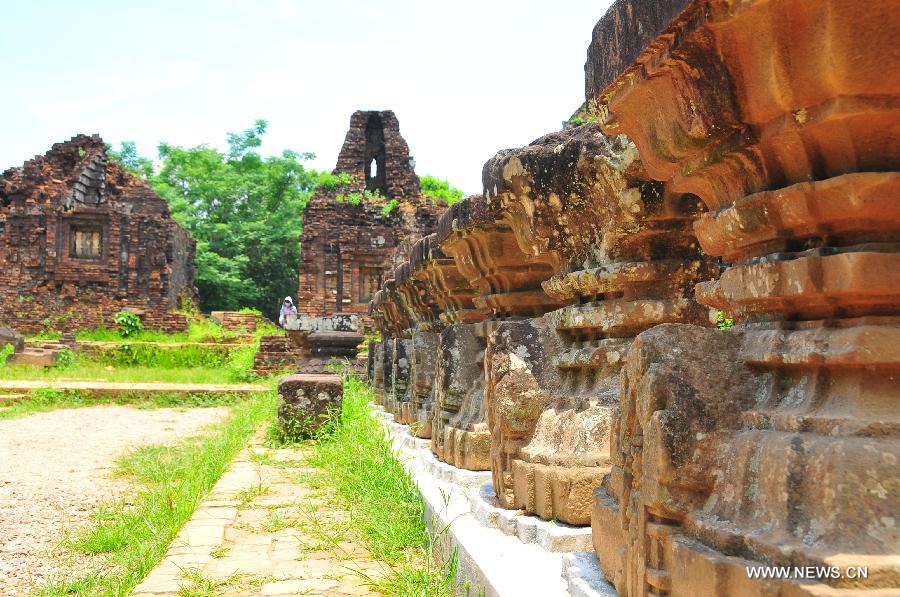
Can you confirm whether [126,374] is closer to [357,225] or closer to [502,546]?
[357,225]

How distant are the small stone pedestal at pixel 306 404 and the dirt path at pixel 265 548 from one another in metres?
1.54

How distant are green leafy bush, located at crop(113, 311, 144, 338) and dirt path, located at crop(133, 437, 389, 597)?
20.2 meters

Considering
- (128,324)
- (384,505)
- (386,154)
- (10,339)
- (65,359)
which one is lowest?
(384,505)

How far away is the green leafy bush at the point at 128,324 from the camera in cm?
2355

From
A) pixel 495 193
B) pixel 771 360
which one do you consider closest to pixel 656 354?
pixel 771 360

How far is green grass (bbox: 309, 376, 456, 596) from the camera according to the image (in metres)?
2.79

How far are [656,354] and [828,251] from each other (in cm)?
37

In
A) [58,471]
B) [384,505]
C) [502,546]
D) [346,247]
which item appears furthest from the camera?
[346,247]

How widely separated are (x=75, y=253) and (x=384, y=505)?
78.8 ft

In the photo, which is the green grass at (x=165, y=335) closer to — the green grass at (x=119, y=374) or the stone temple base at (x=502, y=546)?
the green grass at (x=119, y=374)

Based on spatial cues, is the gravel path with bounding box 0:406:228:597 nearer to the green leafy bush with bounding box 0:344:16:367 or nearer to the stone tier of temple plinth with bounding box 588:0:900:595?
the stone tier of temple plinth with bounding box 588:0:900:595

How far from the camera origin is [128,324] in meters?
23.7

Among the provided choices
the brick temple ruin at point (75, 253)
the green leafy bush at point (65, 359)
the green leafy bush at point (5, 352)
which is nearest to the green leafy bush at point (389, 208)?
the brick temple ruin at point (75, 253)

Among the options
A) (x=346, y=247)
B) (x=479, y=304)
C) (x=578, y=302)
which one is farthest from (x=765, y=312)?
(x=346, y=247)
